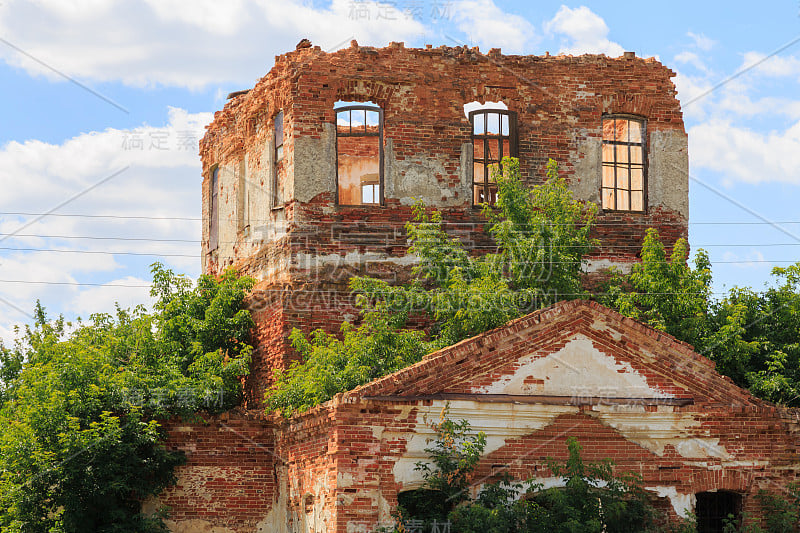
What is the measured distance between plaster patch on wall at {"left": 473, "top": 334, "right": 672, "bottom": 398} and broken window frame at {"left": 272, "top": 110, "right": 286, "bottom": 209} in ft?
23.5

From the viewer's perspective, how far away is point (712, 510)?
14969 millimetres

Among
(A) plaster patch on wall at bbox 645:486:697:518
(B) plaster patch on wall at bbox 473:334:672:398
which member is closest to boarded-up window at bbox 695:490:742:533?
(A) plaster patch on wall at bbox 645:486:697:518

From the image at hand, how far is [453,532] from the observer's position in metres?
12.8

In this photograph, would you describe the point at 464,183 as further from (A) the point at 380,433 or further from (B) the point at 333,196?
(A) the point at 380,433

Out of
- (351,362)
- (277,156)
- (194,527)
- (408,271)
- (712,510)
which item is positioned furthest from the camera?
(277,156)

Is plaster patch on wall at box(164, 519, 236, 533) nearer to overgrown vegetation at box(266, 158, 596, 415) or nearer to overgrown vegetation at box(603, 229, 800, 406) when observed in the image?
overgrown vegetation at box(266, 158, 596, 415)

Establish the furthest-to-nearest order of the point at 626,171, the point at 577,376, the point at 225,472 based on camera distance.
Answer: the point at 626,171
the point at 225,472
the point at 577,376

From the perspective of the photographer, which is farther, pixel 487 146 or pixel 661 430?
pixel 487 146

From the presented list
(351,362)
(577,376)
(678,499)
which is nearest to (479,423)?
(577,376)

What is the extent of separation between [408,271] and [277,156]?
11.3 ft

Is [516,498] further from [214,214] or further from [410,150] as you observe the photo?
[214,214]

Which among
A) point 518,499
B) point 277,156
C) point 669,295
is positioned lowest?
point 518,499

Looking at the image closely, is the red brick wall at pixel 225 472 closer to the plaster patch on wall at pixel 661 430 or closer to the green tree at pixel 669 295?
the plaster patch on wall at pixel 661 430

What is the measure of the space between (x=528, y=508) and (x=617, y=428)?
180cm
